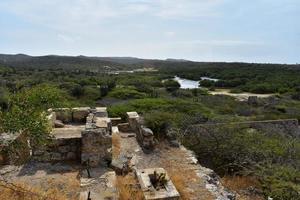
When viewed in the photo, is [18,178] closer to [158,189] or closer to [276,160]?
[158,189]

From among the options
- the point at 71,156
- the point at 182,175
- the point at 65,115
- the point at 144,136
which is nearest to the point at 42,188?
the point at 71,156

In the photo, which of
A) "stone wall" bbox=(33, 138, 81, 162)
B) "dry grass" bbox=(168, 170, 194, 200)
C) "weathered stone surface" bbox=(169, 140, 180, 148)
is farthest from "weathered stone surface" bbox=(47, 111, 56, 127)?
"dry grass" bbox=(168, 170, 194, 200)

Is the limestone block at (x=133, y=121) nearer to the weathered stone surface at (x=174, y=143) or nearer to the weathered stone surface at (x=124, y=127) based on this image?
the weathered stone surface at (x=124, y=127)

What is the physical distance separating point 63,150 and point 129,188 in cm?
232

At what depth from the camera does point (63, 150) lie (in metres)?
8.41

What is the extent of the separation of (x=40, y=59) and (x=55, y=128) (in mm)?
105737

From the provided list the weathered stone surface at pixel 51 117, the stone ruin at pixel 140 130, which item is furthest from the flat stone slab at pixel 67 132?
the stone ruin at pixel 140 130

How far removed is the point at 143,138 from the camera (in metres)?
9.84

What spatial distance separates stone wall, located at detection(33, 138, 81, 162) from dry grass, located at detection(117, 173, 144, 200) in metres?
1.48

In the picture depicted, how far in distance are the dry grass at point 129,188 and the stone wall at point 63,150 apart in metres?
1.48

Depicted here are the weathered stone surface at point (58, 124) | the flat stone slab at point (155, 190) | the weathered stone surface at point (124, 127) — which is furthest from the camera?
the weathered stone surface at point (124, 127)

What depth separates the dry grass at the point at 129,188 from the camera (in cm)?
652

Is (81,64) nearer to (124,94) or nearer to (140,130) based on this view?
(124,94)

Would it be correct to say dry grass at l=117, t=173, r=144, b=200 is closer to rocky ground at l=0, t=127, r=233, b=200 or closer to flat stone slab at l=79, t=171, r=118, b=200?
rocky ground at l=0, t=127, r=233, b=200
